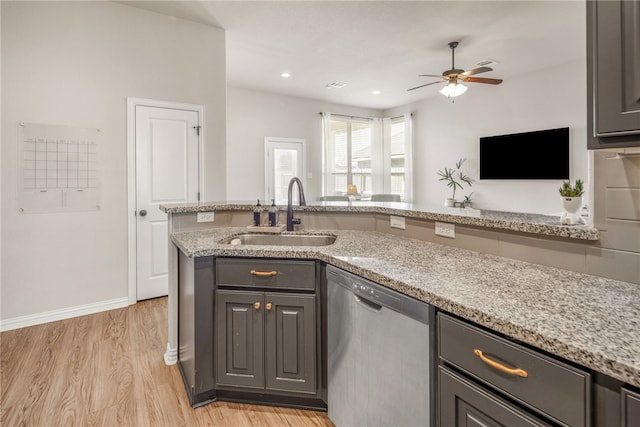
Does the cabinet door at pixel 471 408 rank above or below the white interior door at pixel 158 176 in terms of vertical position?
below

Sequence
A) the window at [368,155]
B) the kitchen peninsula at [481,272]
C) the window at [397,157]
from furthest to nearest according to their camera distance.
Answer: the window at [397,157] < the window at [368,155] < the kitchen peninsula at [481,272]

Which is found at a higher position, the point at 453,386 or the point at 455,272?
the point at 455,272

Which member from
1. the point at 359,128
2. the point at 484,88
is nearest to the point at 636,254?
the point at 484,88

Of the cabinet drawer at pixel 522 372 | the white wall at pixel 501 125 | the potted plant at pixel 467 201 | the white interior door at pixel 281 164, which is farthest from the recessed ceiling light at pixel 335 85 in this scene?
the cabinet drawer at pixel 522 372

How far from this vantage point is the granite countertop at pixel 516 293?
0.73 meters

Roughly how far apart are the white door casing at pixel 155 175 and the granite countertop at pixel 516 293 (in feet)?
6.82

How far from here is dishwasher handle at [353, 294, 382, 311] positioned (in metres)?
1.32

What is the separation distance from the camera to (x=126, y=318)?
3146 millimetres

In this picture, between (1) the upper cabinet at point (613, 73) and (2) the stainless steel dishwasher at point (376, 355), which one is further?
(2) the stainless steel dishwasher at point (376, 355)

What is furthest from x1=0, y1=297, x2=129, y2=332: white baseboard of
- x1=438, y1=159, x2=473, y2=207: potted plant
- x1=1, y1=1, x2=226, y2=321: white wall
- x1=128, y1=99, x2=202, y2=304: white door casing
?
x1=438, y1=159, x2=473, y2=207: potted plant

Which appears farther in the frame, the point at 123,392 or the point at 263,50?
the point at 263,50

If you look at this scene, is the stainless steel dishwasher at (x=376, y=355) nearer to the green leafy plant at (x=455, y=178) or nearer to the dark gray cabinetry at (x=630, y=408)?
the dark gray cabinetry at (x=630, y=408)

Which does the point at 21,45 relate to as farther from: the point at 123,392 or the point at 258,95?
the point at 258,95

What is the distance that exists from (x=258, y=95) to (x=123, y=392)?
5541mm
